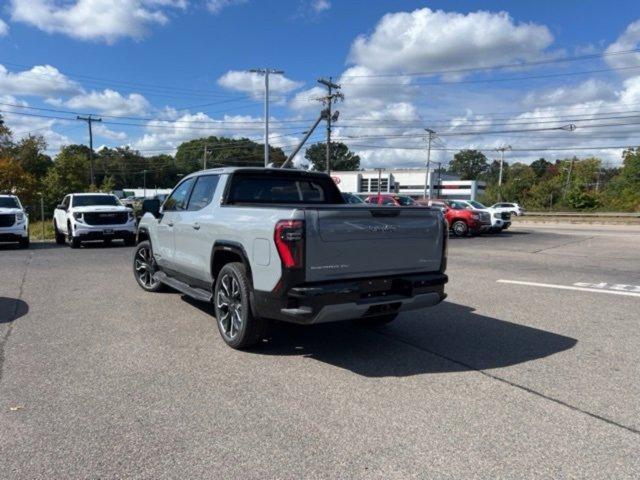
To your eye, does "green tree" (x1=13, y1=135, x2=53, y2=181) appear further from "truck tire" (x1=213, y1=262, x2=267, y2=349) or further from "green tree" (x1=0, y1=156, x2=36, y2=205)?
"truck tire" (x1=213, y1=262, x2=267, y2=349)

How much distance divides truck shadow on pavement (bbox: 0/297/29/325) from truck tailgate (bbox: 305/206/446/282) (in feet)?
14.6

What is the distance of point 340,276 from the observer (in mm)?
4836

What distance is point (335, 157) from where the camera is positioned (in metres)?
148

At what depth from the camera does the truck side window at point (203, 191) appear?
6.45 metres

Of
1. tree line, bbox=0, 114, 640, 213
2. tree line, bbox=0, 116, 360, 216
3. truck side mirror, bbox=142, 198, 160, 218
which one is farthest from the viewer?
tree line, bbox=0, 116, 360, 216

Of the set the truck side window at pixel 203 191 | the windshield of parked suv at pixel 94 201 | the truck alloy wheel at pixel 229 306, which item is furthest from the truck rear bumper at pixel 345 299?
the windshield of parked suv at pixel 94 201

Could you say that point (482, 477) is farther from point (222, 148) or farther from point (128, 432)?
point (222, 148)

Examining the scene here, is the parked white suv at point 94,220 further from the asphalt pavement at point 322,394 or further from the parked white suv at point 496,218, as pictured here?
the parked white suv at point 496,218

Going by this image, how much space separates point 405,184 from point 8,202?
275ft

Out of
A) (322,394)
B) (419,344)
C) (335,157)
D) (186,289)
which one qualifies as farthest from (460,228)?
(335,157)

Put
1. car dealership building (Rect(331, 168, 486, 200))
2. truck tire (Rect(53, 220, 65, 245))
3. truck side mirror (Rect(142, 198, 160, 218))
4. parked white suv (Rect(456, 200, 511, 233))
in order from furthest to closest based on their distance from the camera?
car dealership building (Rect(331, 168, 486, 200))
parked white suv (Rect(456, 200, 511, 233))
truck tire (Rect(53, 220, 65, 245))
truck side mirror (Rect(142, 198, 160, 218))

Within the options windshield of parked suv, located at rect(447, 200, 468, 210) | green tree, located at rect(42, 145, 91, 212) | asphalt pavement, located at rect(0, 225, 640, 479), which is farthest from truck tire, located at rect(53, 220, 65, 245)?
green tree, located at rect(42, 145, 91, 212)

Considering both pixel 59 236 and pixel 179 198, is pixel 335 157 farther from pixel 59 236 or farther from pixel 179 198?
pixel 179 198

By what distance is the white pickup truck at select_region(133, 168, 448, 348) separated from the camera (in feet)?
15.2
